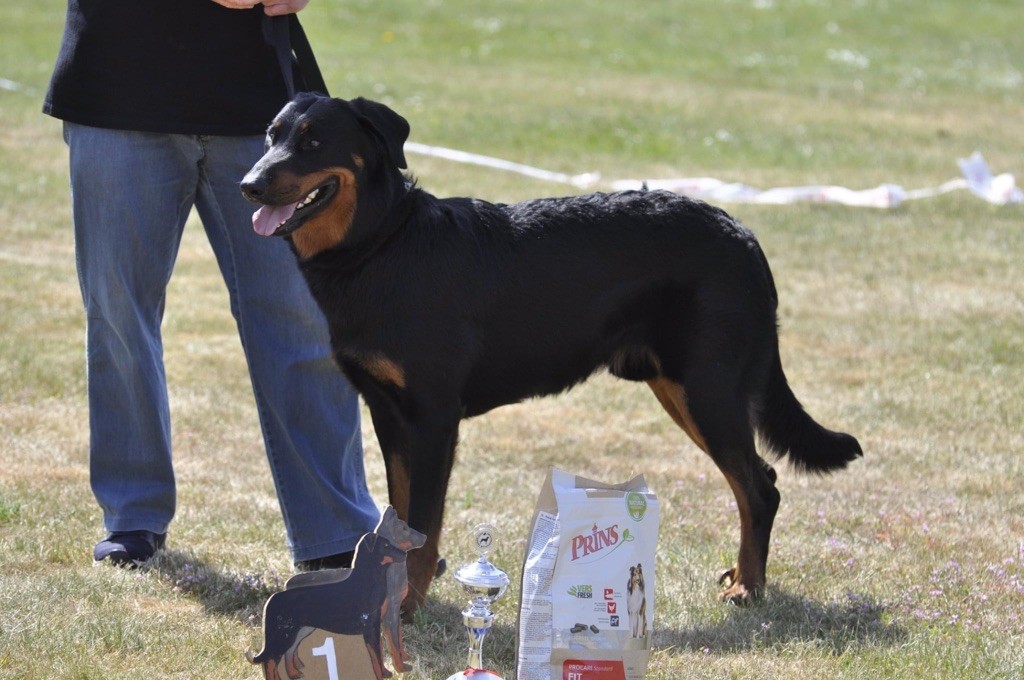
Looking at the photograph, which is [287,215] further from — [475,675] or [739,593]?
[739,593]

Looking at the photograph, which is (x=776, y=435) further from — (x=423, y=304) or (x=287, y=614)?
(x=287, y=614)

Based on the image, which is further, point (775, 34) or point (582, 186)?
point (775, 34)

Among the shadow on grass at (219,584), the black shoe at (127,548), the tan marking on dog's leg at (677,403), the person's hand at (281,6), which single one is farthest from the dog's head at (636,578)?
the person's hand at (281,6)

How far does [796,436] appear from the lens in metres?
4.13

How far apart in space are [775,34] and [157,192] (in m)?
22.4

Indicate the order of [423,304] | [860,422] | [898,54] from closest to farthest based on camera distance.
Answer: [423,304] < [860,422] < [898,54]

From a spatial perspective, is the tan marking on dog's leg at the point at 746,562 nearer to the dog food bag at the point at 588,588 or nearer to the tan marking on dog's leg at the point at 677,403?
the tan marking on dog's leg at the point at 677,403

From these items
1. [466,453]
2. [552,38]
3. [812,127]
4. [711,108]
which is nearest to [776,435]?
[466,453]

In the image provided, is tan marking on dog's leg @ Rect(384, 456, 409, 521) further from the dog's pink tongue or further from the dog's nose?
the dog's nose

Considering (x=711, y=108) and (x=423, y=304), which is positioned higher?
(x=423, y=304)

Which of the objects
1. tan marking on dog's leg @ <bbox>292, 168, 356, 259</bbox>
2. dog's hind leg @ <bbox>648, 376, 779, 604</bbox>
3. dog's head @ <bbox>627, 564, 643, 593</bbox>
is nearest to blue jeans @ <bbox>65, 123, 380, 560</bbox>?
tan marking on dog's leg @ <bbox>292, 168, 356, 259</bbox>

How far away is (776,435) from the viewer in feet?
13.6

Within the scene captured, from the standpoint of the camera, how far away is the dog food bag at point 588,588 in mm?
3072

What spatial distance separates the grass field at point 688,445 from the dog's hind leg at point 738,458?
0.39 feet
